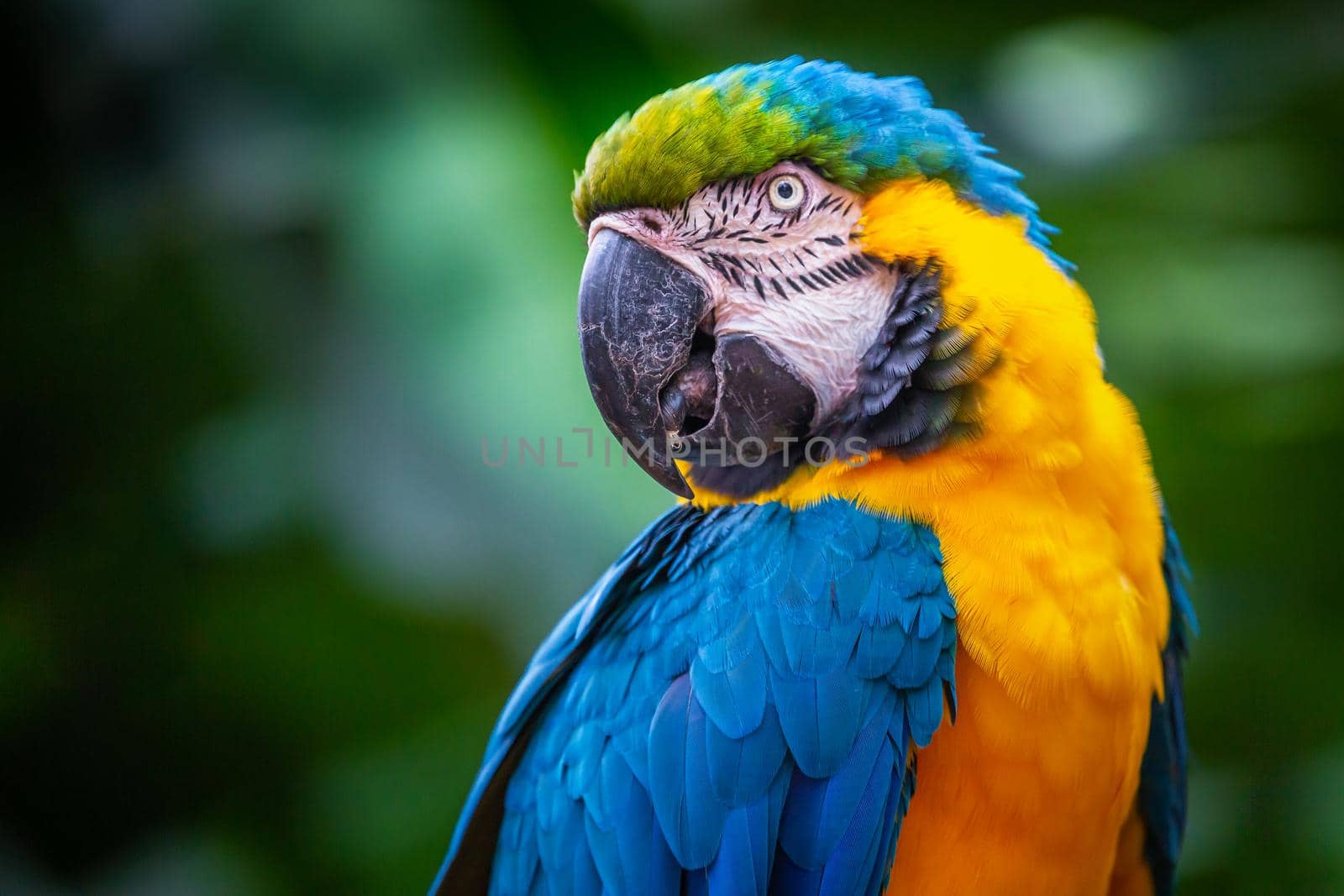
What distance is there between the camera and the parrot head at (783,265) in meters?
1.03

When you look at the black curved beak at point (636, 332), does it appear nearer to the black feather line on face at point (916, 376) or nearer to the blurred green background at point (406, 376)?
the black feather line on face at point (916, 376)

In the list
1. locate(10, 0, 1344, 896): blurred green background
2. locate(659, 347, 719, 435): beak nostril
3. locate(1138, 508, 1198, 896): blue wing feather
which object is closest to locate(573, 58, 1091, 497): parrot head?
locate(659, 347, 719, 435): beak nostril

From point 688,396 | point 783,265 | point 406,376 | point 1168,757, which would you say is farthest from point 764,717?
point 406,376

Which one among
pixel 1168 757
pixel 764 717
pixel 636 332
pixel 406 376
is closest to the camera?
pixel 764 717

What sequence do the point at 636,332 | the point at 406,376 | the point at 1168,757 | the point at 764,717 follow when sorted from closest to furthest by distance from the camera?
the point at 764,717
the point at 636,332
the point at 1168,757
the point at 406,376

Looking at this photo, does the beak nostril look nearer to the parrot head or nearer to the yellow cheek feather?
the parrot head

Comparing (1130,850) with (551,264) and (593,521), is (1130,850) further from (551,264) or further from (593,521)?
(551,264)

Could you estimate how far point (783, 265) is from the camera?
3.58ft

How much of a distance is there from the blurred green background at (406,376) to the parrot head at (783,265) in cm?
70

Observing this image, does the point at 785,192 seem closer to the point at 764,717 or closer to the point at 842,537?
the point at 842,537

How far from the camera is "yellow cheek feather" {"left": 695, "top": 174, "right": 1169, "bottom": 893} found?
985 millimetres

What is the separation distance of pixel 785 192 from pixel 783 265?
0.08 metres

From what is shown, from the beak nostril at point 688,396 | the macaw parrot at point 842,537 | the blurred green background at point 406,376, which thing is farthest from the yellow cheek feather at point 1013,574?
the blurred green background at point 406,376

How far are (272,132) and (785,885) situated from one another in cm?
191
